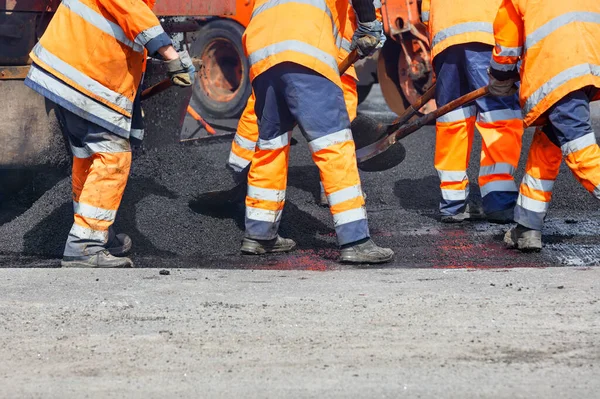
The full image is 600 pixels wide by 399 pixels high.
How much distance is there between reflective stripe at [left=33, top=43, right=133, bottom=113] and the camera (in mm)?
4824

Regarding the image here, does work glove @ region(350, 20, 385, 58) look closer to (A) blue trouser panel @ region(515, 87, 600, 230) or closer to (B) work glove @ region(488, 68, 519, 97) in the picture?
(B) work glove @ region(488, 68, 519, 97)

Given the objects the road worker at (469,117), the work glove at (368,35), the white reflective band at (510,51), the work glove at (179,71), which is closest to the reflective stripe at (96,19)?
the work glove at (179,71)

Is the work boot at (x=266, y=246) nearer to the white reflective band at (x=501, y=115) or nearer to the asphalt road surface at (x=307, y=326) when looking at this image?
the asphalt road surface at (x=307, y=326)

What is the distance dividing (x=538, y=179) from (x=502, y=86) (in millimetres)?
523

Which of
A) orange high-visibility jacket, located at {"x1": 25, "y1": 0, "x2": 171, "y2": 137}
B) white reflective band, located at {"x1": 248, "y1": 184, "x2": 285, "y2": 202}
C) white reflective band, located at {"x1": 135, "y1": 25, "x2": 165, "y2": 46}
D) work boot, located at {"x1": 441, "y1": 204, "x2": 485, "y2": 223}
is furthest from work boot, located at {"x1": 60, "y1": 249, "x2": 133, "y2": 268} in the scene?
work boot, located at {"x1": 441, "y1": 204, "x2": 485, "y2": 223}

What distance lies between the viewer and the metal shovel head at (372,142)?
6504 mm

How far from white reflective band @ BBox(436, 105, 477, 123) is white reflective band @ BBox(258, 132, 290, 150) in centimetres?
138

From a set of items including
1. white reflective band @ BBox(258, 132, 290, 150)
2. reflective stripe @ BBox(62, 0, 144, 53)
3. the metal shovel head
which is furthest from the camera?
the metal shovel head

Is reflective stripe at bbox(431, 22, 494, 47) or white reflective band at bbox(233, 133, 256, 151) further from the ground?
reflective stripe at bbox(431, 22, 494, 47)

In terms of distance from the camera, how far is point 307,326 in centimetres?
357

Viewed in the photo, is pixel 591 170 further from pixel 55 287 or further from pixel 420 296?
pixel 55 287

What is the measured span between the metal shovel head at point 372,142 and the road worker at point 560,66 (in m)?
1.60

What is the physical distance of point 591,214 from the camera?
614cm

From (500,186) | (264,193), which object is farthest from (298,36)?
(500,186)
